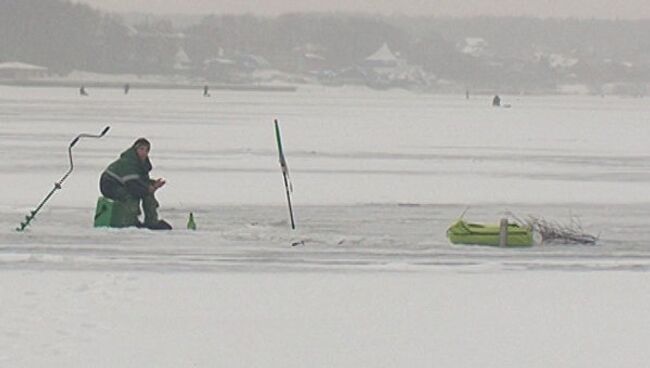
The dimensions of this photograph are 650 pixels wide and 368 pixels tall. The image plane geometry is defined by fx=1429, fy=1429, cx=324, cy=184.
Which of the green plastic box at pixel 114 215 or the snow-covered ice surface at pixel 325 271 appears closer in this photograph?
the snow-covered ice surface at pixel 325 271

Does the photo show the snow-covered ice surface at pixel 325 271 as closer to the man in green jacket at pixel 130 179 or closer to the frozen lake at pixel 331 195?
the frozen lake at pixel 331 195

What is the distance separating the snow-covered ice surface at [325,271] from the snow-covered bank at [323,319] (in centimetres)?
3

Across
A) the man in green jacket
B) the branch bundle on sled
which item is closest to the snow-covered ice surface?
the branch bundle on sled

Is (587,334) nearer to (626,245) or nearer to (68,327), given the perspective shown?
(68,327)

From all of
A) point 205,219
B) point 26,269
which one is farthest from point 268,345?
point 205,219

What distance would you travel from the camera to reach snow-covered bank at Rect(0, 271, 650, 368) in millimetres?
9625

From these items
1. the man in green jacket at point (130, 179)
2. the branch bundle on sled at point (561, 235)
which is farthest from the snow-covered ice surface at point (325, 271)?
the man in green jacket at point (130, 179)

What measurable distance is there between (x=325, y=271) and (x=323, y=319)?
2.92 metres

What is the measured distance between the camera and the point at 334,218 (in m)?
19.6

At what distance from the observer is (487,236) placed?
16.5 m

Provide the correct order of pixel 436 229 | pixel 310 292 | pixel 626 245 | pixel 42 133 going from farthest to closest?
1. pixel 42 133
2. pixel 436 229
3. pixel 626 245
4. pixel 310 292

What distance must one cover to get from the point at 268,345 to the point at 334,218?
9.62 meters

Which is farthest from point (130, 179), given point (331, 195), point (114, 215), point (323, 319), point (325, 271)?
point (331, 195)

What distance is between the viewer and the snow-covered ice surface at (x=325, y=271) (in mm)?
9938
